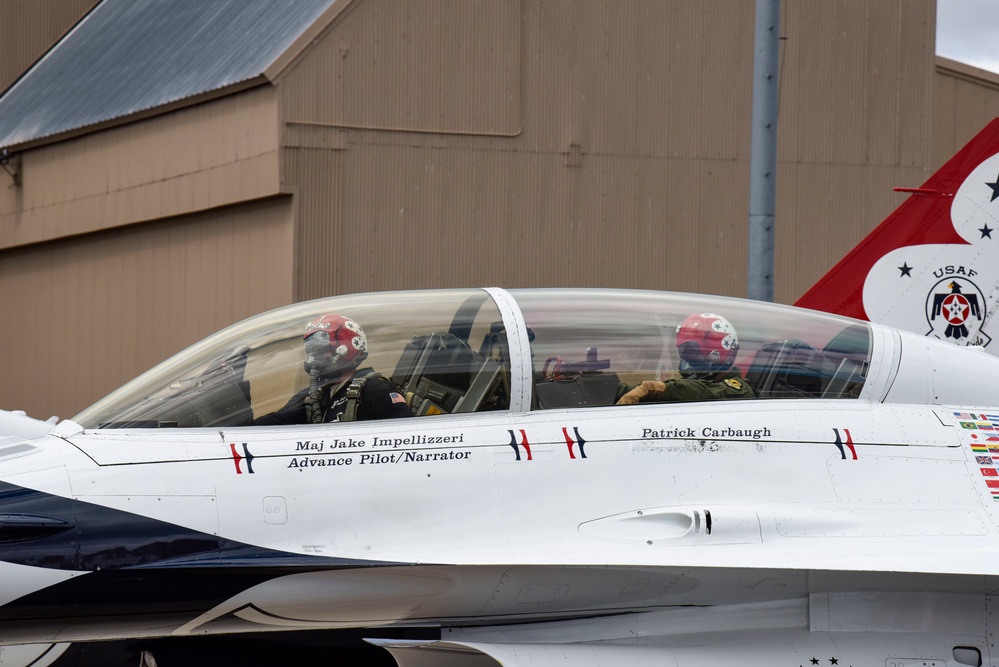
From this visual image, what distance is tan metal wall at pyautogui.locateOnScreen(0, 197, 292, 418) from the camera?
13.8 m

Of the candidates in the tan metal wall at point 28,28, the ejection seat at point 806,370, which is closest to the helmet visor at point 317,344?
the ejection seat at point 806,370

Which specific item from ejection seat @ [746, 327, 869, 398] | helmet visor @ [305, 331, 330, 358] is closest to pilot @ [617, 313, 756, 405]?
ejection seat @ [746, 327, 869, 398]

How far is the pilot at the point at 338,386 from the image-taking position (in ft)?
Answer: 15.8

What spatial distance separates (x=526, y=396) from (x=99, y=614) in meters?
1.95

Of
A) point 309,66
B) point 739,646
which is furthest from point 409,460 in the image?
point 309,66

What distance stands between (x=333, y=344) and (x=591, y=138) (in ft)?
32.1

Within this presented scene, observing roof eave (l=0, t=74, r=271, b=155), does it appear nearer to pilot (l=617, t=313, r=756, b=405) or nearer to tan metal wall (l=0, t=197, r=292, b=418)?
tan metal wall (l=0, t=197, r=292, b=418)

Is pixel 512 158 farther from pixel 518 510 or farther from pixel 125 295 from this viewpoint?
pixel 518 510

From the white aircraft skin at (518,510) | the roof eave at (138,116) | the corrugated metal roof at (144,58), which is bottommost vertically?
the white aircraft skin at (518,510)

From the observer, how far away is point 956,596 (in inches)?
192

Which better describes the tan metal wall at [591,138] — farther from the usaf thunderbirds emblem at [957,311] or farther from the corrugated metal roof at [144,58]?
the usaf thunderbirds emblem at [957,311]

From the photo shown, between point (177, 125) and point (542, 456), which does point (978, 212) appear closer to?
point (542, 456)

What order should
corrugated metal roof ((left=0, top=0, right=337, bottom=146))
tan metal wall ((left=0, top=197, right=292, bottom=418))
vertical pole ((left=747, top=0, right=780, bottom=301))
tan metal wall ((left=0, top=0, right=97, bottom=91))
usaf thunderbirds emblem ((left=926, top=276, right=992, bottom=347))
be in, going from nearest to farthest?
vertical pole ((left=747, top=0, right=780, bottom=301)) < usaf thunderbirds emblem ((left=926, top=276, right=992, bottom=347)) < tan metal wall ((left=0, top=197, right=292, bottom=418)) < corrugated metal roof ((left=0, top=0, right=337, bottom=146)) < tan metal wall ((left=0, top=0, right=97, bottom=91))

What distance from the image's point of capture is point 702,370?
5152 mm
